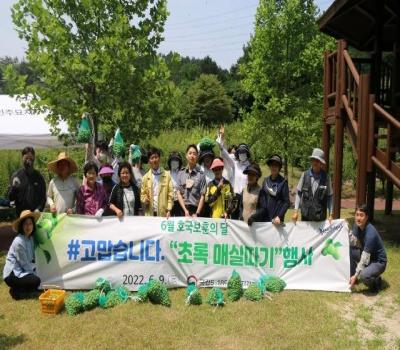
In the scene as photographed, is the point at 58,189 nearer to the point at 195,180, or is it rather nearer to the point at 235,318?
the point at 195,180

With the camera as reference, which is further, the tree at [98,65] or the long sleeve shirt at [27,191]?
the tree at [98,65]

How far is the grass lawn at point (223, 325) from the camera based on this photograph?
432cm

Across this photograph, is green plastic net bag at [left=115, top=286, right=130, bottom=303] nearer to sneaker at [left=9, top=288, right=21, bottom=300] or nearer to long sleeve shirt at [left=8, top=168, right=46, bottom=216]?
sneaker at [left=9, top=288, right=21, bottom=300]

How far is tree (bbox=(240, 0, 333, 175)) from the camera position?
13.1m

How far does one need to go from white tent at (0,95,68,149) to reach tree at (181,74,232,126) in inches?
1174

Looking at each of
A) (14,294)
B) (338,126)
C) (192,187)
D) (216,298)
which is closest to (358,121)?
(338,126)

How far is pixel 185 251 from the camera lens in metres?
5.86

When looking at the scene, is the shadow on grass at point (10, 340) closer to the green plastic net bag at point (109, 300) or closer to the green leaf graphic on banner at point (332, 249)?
the green plastic net bag at point (109, 300)

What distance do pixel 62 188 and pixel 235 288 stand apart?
2617 millimetres

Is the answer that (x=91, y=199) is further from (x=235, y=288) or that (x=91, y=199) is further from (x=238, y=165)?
(x=238, y=165)

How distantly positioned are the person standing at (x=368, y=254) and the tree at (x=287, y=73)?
773cm

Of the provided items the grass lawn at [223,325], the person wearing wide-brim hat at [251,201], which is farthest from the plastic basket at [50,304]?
the person wearing wide-brim hat at [251,201]

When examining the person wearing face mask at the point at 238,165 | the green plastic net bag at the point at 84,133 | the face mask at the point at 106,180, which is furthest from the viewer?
the green plastic net bag at the point at 84,133

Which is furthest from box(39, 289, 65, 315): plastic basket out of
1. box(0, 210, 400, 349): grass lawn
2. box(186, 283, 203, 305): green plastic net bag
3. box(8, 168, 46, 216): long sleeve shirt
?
box(8, 168, 46, 216): long sleeve shirt
